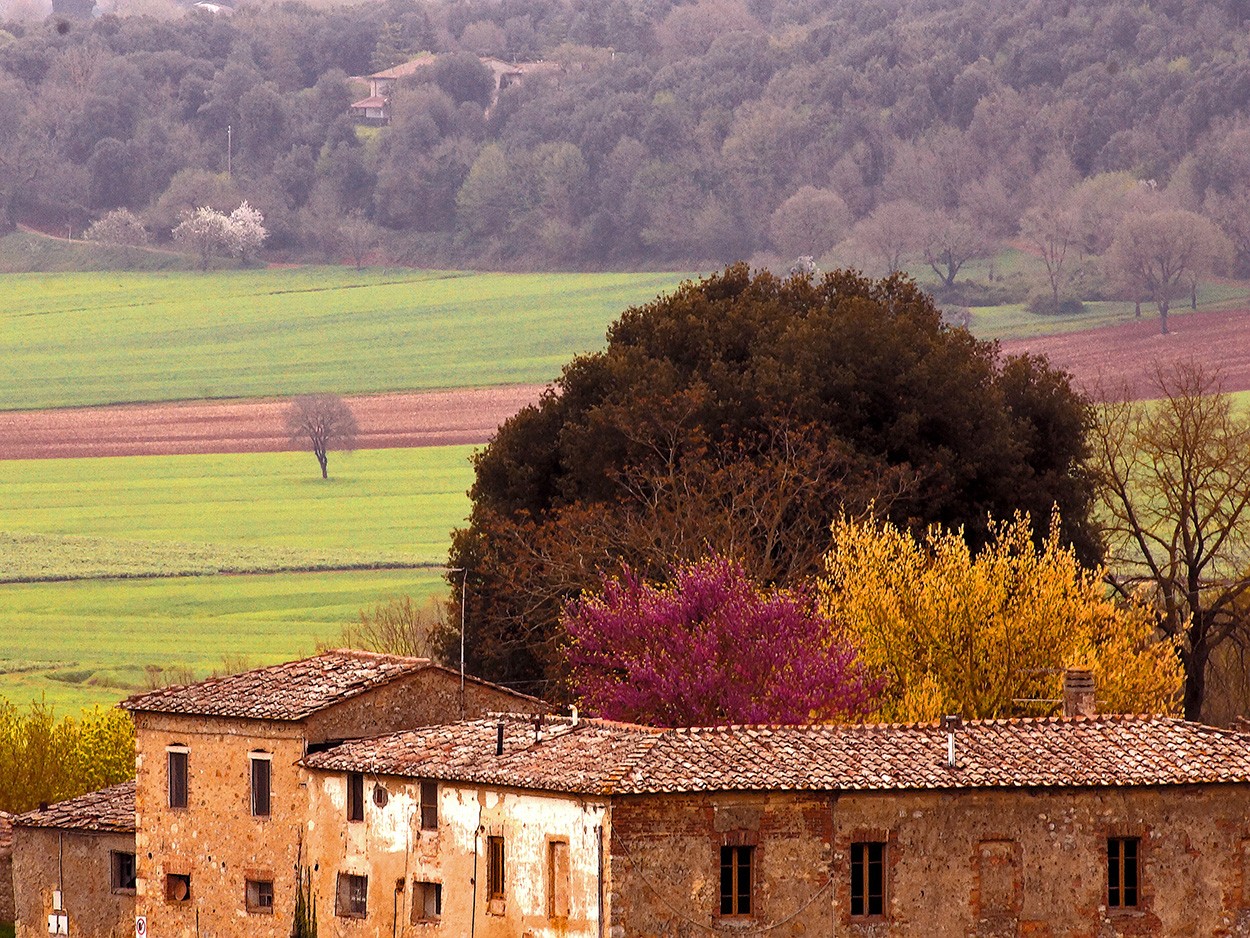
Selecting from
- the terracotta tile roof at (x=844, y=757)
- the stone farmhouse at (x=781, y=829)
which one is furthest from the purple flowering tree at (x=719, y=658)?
the terracotta tile roof at (x=844, y=757)

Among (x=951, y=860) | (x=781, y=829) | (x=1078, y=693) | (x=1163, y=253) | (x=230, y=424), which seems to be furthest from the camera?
(x=1163, y=253)

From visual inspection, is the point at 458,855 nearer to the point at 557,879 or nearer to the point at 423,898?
the point at 423,898

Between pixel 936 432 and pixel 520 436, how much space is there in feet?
31.4

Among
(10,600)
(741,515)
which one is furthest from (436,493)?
(741,515)

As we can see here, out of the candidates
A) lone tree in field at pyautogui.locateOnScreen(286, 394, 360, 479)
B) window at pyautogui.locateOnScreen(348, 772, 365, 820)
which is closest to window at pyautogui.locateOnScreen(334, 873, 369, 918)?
window at pyautogui.locateOnScreen(348, 772, 365, 820)

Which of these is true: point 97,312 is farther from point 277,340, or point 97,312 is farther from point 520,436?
point 520,436

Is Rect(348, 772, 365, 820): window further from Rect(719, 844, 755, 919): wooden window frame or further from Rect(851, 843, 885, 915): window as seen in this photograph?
Rect(851, 843, 885, 915): window

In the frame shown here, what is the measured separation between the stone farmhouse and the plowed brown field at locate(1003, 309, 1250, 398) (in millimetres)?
106475

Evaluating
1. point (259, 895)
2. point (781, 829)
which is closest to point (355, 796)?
point (259, 895)

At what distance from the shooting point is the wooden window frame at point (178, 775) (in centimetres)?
4219

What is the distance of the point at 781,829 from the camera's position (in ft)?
111

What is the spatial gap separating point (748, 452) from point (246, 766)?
16701 millimetres

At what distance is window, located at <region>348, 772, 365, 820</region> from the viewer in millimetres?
38406

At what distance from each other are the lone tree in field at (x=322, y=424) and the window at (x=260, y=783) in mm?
111838
